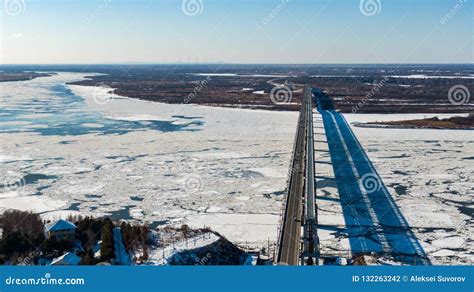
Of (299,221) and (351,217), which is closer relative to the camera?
(299,221)

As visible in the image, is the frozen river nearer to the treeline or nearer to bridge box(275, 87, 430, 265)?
bridge box(275, 87, 430, 265)

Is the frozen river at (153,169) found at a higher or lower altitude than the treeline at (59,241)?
higher

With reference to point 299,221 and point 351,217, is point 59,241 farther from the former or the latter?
point 351,217

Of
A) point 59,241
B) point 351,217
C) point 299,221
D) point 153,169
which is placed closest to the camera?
point 59,241

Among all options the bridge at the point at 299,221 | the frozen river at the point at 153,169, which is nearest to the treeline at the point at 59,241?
the frozen river at the point at 153,169

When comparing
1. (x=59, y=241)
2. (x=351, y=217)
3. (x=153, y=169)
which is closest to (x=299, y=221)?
(x=351, y=217)

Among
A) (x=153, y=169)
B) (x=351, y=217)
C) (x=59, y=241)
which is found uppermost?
(x=153, y=169)

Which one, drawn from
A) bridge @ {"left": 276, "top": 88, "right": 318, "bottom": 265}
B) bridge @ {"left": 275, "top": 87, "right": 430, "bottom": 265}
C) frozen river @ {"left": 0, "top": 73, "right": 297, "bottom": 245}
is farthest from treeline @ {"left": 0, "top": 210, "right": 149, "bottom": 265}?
bridge @ {"left": 275, "top": 87, "right": 430, "bottom": 265}

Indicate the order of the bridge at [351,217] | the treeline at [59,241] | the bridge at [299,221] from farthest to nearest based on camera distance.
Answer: the treeline at [59,241]
the bridge at [351,217]
the bridge at [299,221]

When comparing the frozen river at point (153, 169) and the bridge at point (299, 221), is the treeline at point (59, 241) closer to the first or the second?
the frozen river at point (153, 169)
